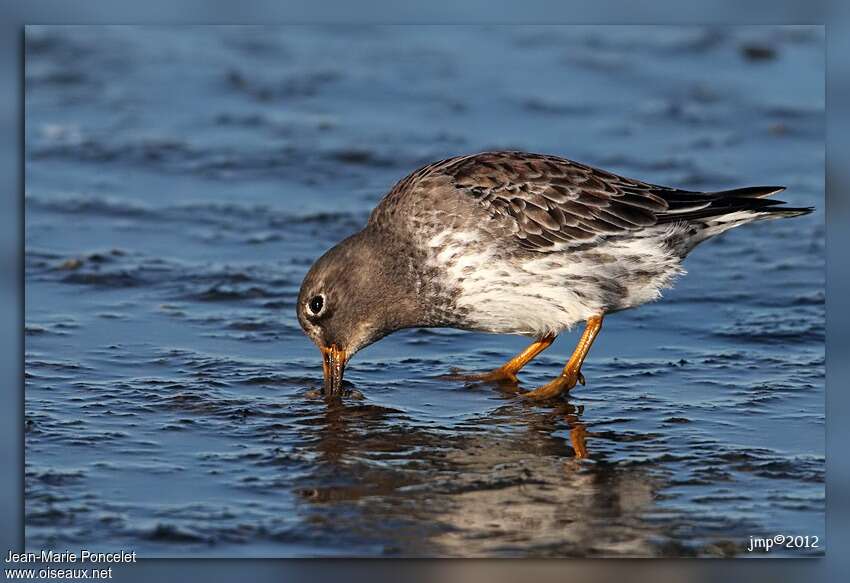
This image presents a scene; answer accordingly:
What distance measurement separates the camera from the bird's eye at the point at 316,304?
9445mm

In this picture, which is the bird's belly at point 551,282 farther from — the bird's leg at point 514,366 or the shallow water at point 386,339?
the shallow water at point 386,339

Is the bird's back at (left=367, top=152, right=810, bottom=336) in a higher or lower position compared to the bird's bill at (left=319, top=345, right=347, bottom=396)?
higher

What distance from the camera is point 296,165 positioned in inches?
561

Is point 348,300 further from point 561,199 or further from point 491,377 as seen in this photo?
point 561,199

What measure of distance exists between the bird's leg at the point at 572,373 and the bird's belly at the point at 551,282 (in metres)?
0.13

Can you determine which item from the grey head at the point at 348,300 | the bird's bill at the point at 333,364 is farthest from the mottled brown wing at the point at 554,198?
the bird's bill at the point at 333,364

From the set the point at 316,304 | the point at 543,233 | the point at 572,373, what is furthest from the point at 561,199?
the point at 316,304

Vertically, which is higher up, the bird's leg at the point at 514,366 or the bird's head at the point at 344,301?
the bird's head at the point at 344,301

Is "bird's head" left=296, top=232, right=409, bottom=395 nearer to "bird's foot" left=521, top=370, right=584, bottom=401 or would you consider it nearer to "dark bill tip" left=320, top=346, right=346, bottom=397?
"dark bill tip" left=320, top=346, right=346, bottom=397

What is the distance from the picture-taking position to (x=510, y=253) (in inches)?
361

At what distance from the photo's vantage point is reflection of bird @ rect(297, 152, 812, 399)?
920 centimetres

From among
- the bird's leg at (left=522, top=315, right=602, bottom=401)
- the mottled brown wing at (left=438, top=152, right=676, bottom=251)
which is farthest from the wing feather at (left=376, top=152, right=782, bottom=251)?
the bird's leg at (left=522, top=315, right=602, bottom=401)

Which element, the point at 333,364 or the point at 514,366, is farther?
the point at 514,366

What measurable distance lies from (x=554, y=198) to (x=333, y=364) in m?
1.92
